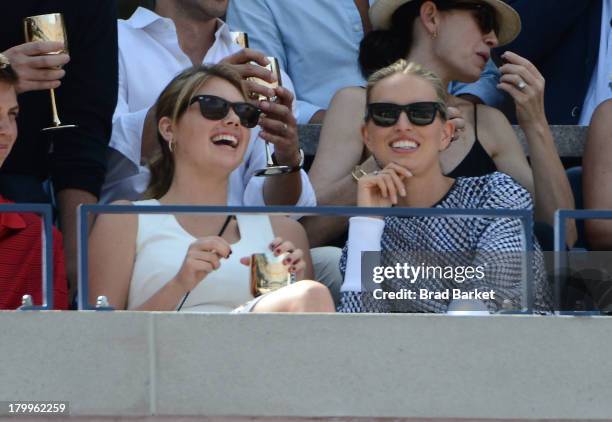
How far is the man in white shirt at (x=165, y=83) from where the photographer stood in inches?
244

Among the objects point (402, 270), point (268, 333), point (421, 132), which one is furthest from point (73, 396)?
point (421, 132)

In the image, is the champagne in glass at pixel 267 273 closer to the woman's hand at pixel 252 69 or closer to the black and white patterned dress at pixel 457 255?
the black and white patterned dress at pixel 457 255

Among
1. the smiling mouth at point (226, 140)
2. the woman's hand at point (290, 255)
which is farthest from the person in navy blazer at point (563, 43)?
the woman's hand at point (290, 255)

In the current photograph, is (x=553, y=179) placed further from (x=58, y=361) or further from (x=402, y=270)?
(x=58, y=361)

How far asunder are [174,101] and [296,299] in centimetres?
102

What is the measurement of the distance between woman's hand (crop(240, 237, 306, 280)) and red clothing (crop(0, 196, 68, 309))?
59 cm

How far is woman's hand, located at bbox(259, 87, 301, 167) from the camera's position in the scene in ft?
20.1

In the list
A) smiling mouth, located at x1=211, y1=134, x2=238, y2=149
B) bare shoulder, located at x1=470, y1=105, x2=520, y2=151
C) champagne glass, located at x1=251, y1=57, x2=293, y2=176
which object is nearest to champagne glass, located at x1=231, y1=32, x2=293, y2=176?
champagne glass, located at x1=251, y1=57, x2=293, y2=176

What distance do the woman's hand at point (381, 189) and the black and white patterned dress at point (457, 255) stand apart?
0.85 ft

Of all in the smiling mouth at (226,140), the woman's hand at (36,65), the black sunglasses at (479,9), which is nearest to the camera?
the smiling mouth at (226,140)

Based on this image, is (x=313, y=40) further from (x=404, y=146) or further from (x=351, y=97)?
(x=404, y=146)

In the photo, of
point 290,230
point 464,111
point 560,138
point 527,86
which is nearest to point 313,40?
point 464,111

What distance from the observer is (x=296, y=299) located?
5.21 meters

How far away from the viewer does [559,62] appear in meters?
7.46
